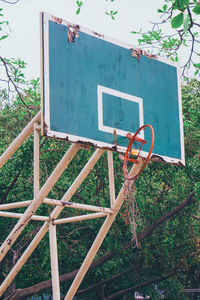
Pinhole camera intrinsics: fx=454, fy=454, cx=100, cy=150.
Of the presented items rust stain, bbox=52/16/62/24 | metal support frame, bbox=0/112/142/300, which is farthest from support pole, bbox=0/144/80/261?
rust stain, bbox=52/16/62/24

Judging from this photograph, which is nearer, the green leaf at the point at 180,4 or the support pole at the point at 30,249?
the green leaf at the point at 180,4

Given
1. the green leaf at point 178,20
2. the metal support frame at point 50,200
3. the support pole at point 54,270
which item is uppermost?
the green leaf at point 178,20

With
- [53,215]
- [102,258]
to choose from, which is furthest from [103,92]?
[102,258]

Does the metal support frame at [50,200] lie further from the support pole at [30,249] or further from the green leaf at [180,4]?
the green leaf at [180,4]

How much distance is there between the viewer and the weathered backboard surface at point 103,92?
466cm

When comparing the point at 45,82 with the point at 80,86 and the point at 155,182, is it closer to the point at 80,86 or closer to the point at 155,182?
the point at 80,86

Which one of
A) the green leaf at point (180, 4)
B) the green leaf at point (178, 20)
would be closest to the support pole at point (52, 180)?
the green leaf at point (180, 4)

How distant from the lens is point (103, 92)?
16.6ft

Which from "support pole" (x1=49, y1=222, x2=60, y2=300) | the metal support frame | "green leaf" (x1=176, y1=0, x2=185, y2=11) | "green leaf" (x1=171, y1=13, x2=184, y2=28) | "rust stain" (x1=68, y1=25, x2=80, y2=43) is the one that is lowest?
"support pole" (x1=49, y1=222, x2=60, y2=300)

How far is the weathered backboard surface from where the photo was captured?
466cm

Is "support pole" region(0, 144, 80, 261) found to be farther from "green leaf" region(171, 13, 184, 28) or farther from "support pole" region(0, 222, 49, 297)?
"green leaf" region(171, 13, 184, 28)

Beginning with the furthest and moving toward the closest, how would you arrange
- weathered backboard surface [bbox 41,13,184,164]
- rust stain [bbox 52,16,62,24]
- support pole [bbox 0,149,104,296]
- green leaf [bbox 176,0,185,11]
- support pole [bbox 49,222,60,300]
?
support pole [bbox 49,222,60,300] → support pole [bbox 0,149,104,296] → rust stain [bbox 52,16,62,24] → weathered backboard surface [bbox 41,13,184,164] → green leaf [bbox 176,0,185,11]

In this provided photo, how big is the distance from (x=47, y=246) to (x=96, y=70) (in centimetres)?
606

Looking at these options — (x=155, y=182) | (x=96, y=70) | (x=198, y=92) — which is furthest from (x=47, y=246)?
(x=96, y=70)
